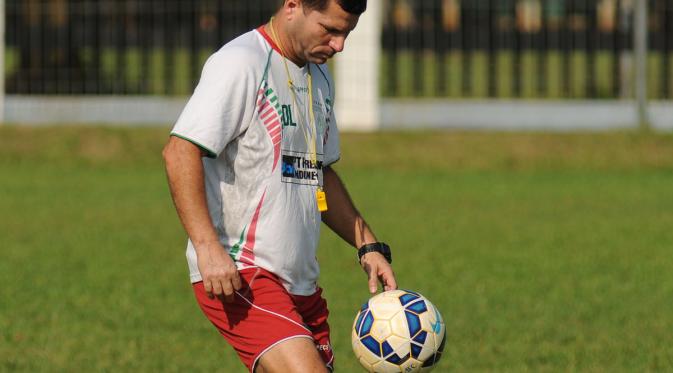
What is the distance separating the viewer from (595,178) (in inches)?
797

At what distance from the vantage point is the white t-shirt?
16.8 feet

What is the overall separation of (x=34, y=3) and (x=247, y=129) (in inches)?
799

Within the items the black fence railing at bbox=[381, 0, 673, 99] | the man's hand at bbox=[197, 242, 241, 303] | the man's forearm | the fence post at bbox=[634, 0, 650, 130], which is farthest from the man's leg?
the black fence railing at bbox=[381, 0, 673, 99]

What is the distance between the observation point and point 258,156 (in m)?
5.28

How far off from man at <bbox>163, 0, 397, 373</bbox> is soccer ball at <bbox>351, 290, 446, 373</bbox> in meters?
0.18

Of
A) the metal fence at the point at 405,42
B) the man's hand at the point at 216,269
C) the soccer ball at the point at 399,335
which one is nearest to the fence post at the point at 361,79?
the metal fence at the point at 405,42

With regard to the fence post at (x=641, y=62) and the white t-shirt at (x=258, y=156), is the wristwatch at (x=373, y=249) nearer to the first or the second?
the white t-shirt at (x=258, y=156)

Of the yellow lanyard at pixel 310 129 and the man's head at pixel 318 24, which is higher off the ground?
the man's head at pixel 318 24

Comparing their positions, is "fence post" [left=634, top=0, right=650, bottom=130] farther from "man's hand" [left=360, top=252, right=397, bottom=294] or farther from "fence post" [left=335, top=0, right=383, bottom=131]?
"man's hand" [left=360, top=252, right=397, bottom=294]

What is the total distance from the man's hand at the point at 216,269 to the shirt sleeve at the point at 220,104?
0.36 meters

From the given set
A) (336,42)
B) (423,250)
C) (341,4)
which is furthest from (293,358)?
(423,250)

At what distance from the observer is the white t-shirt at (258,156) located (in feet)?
16.8

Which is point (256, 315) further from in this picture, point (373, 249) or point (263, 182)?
point (373, 249)

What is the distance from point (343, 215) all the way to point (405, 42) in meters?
18.8
